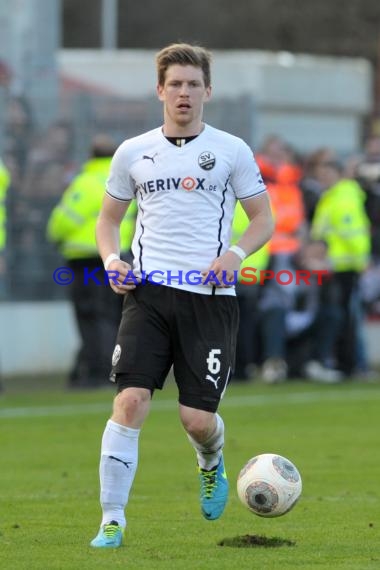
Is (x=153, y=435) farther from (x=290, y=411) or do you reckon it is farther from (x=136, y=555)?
(x=136, y=555)

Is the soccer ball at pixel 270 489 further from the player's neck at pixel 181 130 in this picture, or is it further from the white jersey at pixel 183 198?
the player's neck at pixel 181 130

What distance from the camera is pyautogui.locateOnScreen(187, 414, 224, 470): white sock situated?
26.1ft

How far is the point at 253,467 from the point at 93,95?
11844mm

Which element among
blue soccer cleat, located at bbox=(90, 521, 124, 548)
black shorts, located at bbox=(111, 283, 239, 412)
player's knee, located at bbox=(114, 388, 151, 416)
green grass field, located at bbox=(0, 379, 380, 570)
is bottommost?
green grass field, located at bbox=(0, 379, 380, 570)

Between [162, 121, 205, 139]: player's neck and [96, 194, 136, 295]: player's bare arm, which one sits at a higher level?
[162, 121, 205, 139]: player's neck

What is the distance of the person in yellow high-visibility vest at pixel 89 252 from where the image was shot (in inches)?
634

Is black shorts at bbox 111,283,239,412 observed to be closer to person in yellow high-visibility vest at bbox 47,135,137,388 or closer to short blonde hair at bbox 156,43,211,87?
short blonde hair at bbox 156,43,211,87

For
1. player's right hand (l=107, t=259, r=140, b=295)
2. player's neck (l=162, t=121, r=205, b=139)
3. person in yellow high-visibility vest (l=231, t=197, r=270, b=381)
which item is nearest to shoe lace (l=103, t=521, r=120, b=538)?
player's right hand (l=107, t=259, r=140, b=295)

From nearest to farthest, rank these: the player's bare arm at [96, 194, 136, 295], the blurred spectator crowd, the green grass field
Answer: the green grass field < the player's bare arm at [96, 194, 136, 295] < the blurred spectator crowd

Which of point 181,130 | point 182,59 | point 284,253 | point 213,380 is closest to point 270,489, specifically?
point 213,380

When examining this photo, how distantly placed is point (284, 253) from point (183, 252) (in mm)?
10744

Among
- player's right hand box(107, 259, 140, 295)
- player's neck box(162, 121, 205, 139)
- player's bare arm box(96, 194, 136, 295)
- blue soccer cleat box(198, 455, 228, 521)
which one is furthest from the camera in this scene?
blue soccer cleat box(198, 455, 228, 521)

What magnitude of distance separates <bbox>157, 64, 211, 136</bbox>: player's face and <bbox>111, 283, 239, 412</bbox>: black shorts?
79 centimetres

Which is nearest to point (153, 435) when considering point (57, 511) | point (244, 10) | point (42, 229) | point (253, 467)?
point (57, 511)
